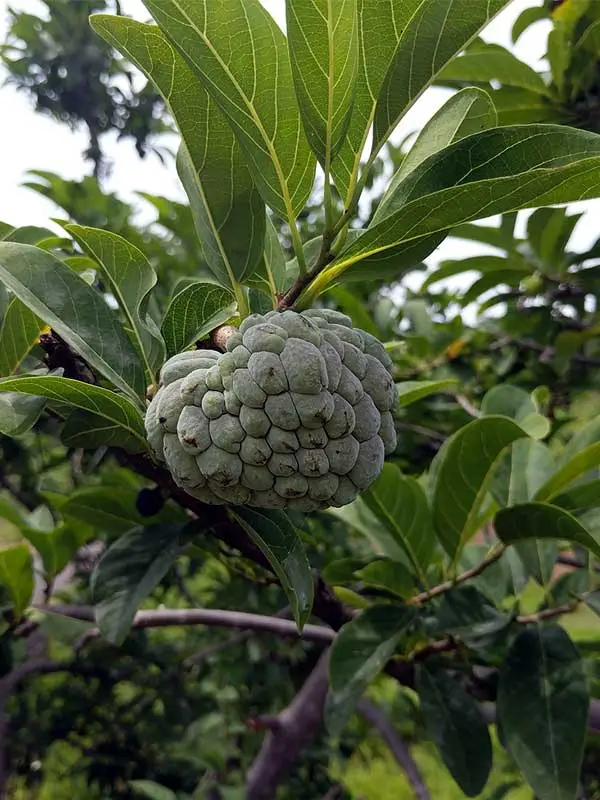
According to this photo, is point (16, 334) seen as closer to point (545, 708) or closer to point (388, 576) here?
point (388, 576)

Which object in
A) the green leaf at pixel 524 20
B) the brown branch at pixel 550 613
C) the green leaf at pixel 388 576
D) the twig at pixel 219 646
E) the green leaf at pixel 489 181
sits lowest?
the twig at pixel 219 646

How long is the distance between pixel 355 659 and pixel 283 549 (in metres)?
0.38

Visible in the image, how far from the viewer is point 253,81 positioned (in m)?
0.67

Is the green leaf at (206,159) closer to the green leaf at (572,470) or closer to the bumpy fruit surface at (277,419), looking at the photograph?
the bumpy fruit surface at (277,419)

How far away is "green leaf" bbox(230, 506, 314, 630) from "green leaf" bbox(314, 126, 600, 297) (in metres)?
→ 0.30

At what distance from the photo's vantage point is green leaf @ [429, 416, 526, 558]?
985 millimetres

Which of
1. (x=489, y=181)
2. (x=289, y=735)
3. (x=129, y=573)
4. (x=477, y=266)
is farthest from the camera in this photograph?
(x=477, y=266)

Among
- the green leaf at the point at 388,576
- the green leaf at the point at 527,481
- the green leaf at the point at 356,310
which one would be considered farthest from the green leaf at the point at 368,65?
the green leaf at the point at 356,310

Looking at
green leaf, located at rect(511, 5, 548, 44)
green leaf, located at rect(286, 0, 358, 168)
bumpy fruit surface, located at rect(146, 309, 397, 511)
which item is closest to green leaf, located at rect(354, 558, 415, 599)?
bumpy fruit surface, located at rect(146, 309, 397, 511)

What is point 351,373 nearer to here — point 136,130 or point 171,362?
point 171,362

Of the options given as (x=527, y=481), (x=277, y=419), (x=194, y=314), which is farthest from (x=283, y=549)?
(x=527, y=481)

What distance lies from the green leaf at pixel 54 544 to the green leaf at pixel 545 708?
2.86 ft

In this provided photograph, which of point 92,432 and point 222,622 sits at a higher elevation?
point 92,432

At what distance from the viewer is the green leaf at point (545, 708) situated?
100 centimetres
